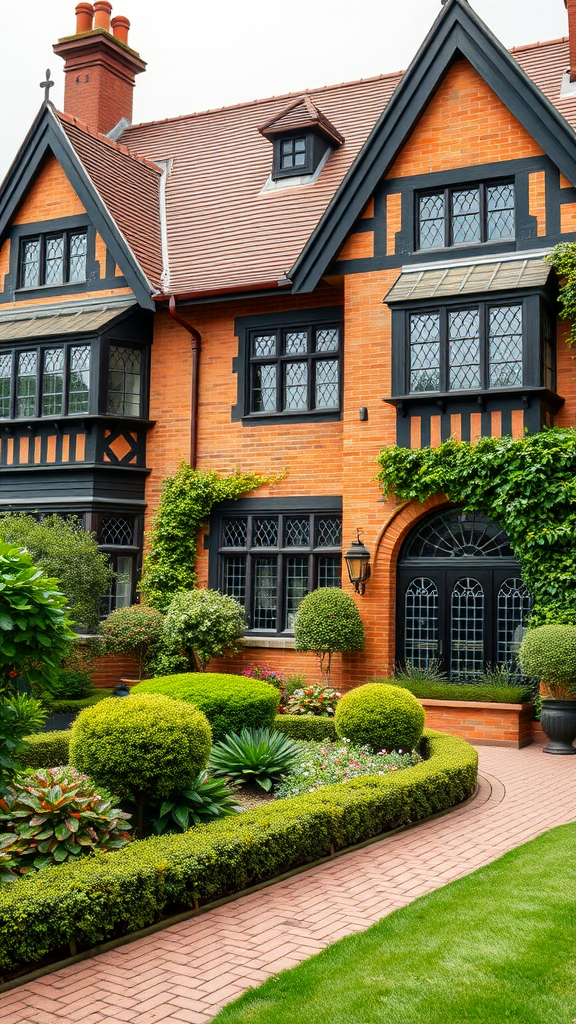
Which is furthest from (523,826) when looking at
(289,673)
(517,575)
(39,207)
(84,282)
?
(39,207)

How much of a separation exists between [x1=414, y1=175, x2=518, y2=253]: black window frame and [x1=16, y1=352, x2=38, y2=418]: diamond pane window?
7.71 m

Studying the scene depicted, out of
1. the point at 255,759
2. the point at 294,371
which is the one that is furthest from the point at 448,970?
the point at 294,371

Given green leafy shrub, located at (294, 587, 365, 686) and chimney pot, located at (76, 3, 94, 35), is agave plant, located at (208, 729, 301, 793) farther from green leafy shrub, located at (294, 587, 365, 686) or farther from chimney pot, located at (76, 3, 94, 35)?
chimney pot, located at (76, 3, 94, 35)

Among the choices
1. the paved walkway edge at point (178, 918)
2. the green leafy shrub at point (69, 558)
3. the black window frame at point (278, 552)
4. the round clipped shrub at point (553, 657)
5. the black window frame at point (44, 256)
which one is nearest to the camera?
the paved walkway edge at point (178, 918)

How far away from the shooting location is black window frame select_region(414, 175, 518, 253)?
15.5 m

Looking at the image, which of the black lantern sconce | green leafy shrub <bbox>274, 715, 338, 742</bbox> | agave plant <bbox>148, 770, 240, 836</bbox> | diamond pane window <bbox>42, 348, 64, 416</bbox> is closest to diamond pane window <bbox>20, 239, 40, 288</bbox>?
diamond pane window <bbox>42, 348, 64, 416</bbox>

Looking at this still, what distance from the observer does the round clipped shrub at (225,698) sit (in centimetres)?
1092

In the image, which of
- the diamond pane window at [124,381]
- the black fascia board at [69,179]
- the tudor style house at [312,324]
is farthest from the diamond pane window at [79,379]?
the black fascia board at [69,179]

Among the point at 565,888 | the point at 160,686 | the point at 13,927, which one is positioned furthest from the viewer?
the point at 160,686

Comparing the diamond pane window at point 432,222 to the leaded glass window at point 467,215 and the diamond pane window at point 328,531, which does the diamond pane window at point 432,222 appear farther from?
the diamond pane window at point 328,531

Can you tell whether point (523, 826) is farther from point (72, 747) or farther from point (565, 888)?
point (72, 747)

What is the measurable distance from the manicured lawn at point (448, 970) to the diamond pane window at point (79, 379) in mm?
13283

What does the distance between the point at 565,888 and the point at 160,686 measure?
578 cm

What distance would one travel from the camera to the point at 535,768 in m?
12.1
